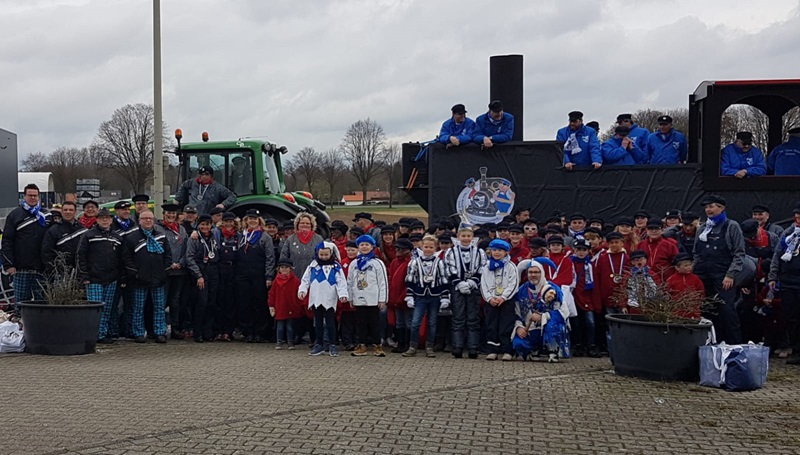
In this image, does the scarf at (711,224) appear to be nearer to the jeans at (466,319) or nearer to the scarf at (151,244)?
the jeans at (466,319)

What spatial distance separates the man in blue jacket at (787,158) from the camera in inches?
440

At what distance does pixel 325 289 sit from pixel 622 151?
16.4 feet

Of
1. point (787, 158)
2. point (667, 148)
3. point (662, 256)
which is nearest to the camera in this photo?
point (662, 256)

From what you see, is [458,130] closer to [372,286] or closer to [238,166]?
[372,286]

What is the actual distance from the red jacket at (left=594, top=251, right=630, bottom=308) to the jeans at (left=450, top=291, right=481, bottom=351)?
148cm

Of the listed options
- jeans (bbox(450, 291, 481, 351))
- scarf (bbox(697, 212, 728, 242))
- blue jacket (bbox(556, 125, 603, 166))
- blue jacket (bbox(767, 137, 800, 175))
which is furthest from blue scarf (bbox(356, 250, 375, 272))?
blue jacket (bbox(767, 137, 800, 175))

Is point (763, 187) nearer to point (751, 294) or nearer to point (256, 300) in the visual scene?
point (751, 294)

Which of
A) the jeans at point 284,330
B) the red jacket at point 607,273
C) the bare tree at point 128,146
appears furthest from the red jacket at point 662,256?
the bare tree at point 128,146

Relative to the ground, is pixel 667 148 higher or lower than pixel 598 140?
lower

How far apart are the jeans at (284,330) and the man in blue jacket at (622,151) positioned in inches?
203

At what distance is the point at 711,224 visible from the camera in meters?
9.13

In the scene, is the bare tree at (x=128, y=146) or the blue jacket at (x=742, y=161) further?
the bare tree at (x=128, y=146)

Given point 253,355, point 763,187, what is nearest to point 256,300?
point 253,355

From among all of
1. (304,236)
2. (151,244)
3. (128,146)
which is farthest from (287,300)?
(128,146)
